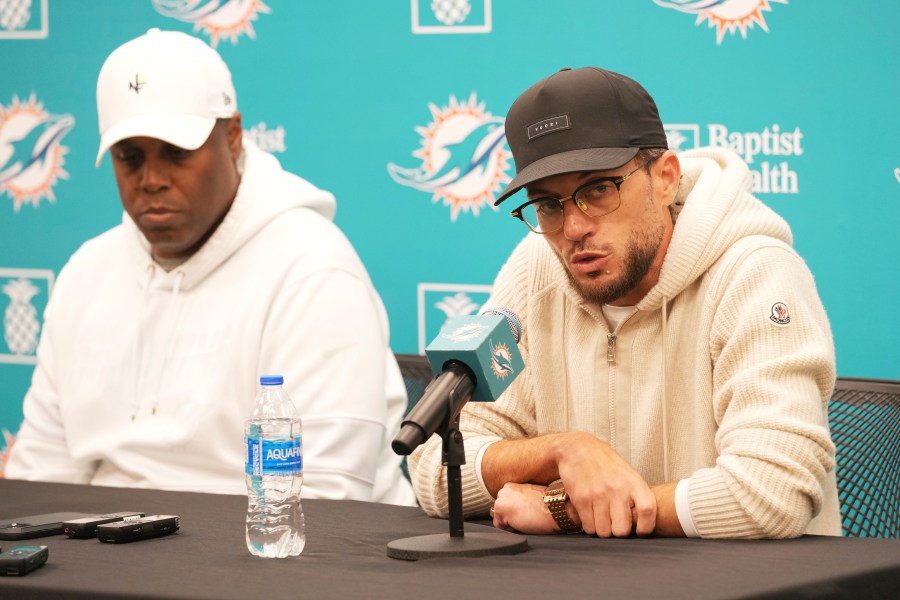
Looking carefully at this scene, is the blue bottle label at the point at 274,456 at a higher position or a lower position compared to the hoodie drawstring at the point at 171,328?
lower

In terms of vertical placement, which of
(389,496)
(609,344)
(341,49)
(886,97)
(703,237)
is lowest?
(389,496)

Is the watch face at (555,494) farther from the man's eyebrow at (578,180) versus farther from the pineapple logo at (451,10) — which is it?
the pineapple logo at (451,10)

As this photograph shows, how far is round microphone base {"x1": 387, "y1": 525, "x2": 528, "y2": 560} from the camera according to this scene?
63.2 inches

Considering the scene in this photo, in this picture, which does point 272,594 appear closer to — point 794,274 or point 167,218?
point 794,274

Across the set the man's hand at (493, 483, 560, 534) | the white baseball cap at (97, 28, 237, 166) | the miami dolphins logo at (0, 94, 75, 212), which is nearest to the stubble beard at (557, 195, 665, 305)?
the man's hand at (493, 483, 560, 534)

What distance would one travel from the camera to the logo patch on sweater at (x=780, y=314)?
1873mm

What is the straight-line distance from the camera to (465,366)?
5.21ft

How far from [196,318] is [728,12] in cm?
143

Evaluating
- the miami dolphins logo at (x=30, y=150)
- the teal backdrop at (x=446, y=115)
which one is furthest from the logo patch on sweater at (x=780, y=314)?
the miami dolphins logo at (x=30, y=150)

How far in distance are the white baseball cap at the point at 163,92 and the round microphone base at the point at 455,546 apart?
4.63ft

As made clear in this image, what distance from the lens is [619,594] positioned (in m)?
1.37

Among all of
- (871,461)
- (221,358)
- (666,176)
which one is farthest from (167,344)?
(871,461)

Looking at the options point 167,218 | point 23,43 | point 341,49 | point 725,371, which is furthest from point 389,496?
point 23,43

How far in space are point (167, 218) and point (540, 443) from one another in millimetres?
1284
